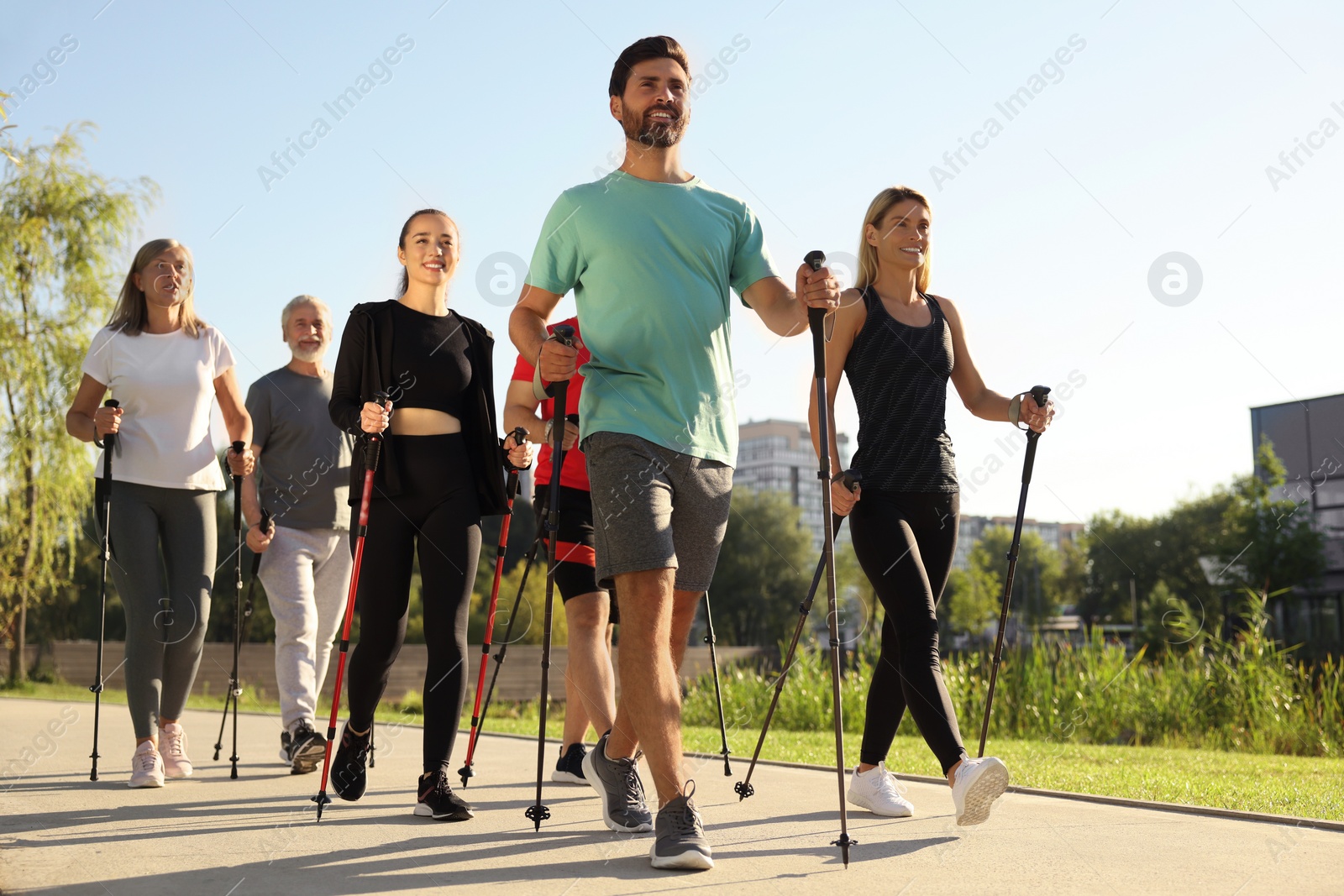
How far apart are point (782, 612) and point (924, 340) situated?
48.3 metres

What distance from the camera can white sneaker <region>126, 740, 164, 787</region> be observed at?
15.0ft

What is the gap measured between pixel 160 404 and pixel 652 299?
2.75 metres

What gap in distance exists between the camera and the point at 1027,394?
4309mm

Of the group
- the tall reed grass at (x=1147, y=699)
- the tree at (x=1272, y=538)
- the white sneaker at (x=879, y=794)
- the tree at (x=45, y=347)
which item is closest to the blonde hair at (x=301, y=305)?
the white sneaker at (x=879, y=794)

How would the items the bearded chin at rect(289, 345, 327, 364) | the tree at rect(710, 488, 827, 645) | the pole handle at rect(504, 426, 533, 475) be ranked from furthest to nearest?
the tree at rect(710, 488, 827, 645), the bearded chin at rect(289, 345, 327, 364), the pole handle at rect(504, 426, 533, 475)

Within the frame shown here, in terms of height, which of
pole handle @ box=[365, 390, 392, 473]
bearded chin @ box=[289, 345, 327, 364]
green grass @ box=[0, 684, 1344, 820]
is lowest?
green grass @ box=[0, 684, 1344, 820]

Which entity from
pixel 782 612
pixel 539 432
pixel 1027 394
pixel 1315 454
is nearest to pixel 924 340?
pixel 1027 394

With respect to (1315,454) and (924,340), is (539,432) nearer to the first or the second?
(924,340)

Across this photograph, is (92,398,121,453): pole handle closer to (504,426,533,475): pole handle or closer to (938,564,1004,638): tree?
(504,426,533,475): pole handle

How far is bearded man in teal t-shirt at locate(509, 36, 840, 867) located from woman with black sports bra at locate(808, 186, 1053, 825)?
0.56m

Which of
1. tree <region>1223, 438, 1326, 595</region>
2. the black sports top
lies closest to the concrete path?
the black sports top

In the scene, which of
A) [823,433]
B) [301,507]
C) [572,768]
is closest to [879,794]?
[823,433]

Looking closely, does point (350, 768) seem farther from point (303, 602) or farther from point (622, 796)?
point (303, 602)

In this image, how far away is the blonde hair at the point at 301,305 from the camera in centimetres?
602
